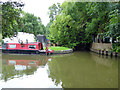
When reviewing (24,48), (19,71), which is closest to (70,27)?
(24,48)

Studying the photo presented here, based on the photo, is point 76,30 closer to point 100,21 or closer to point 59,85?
point 100,21

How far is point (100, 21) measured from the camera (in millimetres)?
14211

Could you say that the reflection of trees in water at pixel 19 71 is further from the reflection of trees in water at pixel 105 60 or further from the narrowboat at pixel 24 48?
the reflection of trees in water at pixel 105 60

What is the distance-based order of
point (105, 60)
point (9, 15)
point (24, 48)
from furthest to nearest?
1. point (24, 48)
2. point (105, 60)
3. point (9, 15)

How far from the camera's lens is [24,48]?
1420 cm

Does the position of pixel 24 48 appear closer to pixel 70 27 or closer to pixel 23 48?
pixel 23 48

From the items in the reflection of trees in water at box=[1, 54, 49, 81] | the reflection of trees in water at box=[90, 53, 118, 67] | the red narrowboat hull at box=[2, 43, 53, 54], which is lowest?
the reflection of trees in water at box=[90, 53, 118, 67]

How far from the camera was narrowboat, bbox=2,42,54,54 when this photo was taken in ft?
44.7

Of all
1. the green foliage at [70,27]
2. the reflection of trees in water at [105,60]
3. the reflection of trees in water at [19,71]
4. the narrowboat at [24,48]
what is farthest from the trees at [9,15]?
the green foliage at [70,27]

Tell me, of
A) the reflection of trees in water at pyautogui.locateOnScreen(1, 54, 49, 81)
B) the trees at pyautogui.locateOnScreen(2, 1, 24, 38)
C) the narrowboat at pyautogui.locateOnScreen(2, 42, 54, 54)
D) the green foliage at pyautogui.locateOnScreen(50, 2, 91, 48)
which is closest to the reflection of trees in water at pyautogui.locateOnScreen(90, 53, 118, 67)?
the reflection of trees in water at pyautogui.locateOnScreen(1, 54, 49, 81)

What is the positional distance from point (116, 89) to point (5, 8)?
4.16 metres

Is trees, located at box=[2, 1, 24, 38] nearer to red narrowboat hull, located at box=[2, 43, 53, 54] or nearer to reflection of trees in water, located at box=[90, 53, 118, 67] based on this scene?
reflection of trees in water, located at box=[90, 53, 118, 67]

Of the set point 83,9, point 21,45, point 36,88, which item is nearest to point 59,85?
point 36,88

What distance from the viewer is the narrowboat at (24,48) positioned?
1363cm
